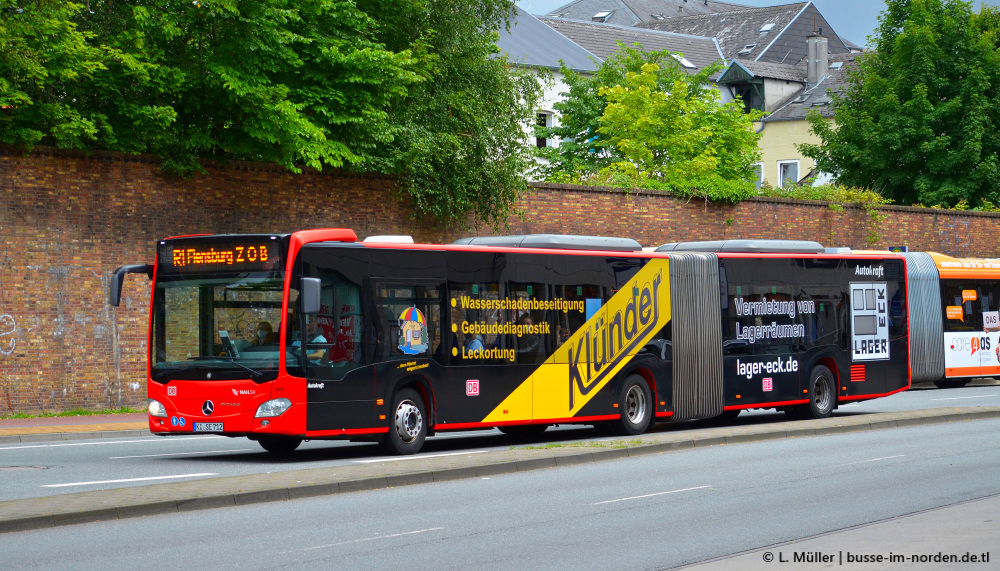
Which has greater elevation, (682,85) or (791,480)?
(682,85)

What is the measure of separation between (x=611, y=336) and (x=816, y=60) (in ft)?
195

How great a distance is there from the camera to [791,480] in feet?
44.2

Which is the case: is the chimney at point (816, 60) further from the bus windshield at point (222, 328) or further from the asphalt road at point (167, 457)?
the bus windshield at point (222, 328)

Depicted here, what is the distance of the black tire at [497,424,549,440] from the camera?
766 inches

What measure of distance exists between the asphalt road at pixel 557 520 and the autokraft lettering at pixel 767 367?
5.60m

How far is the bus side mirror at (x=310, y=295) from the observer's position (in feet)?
49.0

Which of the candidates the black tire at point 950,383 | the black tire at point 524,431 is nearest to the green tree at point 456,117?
the black tire at point 524,431

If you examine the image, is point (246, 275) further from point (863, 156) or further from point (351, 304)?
point (863, 156)

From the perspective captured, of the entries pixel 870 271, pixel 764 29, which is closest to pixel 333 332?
pixel 870 271

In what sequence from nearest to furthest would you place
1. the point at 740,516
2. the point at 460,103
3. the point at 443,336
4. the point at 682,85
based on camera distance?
the point at 740,516 < the point at 443,336 < the point at 460,103 < the point at 682,85

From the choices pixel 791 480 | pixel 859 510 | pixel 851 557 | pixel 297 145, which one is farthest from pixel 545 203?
pixel 851 557

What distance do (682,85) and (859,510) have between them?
3613 cm

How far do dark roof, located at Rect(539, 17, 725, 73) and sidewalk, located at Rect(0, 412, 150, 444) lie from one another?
149 feet

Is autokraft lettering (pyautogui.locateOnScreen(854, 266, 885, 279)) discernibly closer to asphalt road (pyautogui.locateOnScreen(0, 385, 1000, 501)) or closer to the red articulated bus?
the red articulated bus
